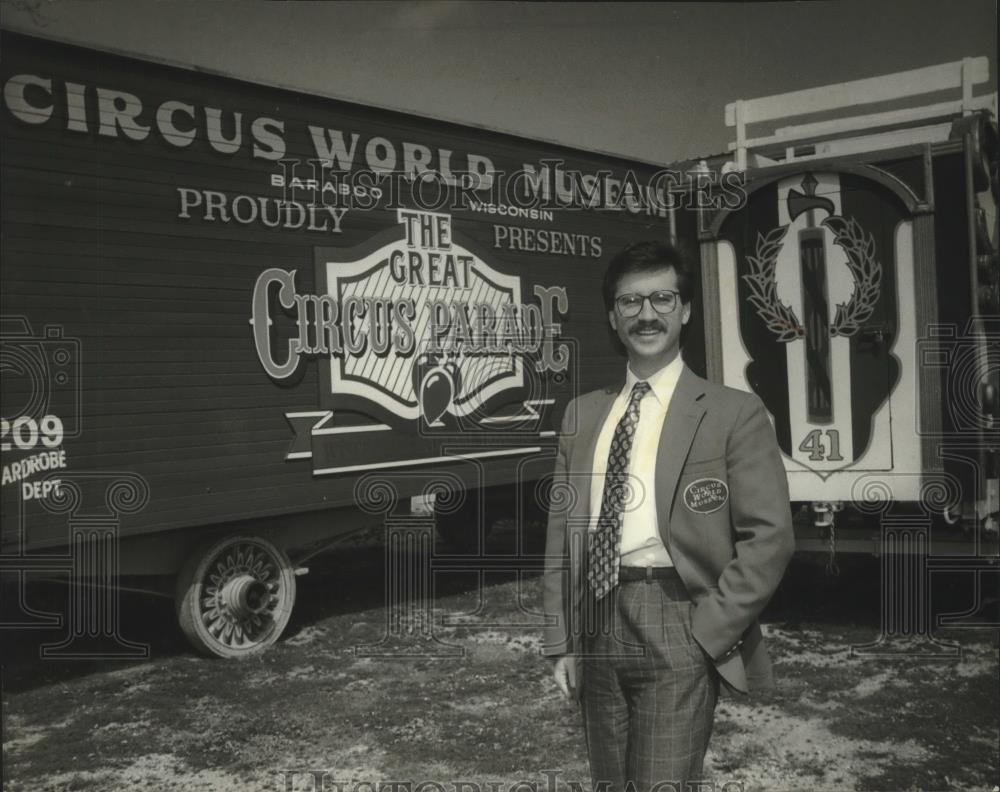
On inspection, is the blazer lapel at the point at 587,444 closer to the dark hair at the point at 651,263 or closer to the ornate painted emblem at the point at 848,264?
the dark hair at the point at 651,263

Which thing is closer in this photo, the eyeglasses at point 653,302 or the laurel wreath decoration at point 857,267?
the eyeglasses at point 653,302

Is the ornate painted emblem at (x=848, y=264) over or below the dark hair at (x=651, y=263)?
over

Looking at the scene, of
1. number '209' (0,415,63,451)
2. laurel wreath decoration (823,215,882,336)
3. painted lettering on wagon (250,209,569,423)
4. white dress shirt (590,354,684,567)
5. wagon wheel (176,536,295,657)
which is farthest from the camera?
painted lettering on wagon (250,209,569,423)

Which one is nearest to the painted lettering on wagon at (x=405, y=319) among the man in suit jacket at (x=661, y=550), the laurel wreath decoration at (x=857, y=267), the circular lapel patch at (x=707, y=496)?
the laurel wreath decoration at (x=857, y=267)

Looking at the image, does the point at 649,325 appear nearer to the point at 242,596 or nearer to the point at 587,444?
the point at 587,444

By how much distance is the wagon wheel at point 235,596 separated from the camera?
18.8 ft

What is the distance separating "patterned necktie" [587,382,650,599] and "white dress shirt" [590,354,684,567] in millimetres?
15

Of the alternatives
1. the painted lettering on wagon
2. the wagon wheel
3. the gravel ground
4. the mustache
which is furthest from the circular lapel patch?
the wagon wheel

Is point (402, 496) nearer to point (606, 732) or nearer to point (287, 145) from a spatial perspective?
point (287, 145)

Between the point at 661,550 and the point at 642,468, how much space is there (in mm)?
223

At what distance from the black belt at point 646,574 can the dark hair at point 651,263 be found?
72 centimetres

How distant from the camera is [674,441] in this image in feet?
7.58

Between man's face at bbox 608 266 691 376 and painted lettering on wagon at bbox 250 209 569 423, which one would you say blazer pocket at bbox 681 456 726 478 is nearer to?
man's face at bbox 608 266 691 376

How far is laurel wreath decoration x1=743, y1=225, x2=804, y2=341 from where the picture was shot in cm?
542
